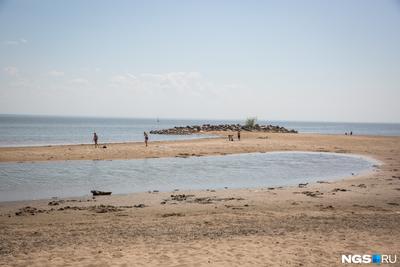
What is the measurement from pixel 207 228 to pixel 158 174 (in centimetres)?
1276

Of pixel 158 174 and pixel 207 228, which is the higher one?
pixel 207 228

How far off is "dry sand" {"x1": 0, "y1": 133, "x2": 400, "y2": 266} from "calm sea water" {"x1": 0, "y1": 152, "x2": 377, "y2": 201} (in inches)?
94.8

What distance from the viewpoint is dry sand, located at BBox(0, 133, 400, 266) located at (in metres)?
8.48

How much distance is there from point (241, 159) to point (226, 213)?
19.8 meters

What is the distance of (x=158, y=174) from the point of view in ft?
76.5

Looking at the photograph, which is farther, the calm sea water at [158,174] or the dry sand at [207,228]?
the calm sea water at [158,174]

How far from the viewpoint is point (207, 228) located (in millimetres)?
10883

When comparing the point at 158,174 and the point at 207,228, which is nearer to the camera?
the point at 207,228

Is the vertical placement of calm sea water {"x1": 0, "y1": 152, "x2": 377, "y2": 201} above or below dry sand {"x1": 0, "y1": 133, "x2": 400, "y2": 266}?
below

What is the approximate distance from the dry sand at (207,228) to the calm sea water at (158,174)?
94.8 inches

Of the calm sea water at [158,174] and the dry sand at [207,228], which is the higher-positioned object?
the dry sand at [207,228]

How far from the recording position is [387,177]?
22.0m

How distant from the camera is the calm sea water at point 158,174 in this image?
1858 cm

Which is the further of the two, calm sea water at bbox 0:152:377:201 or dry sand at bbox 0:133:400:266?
calm sea water at bbox 0:152:377:201
